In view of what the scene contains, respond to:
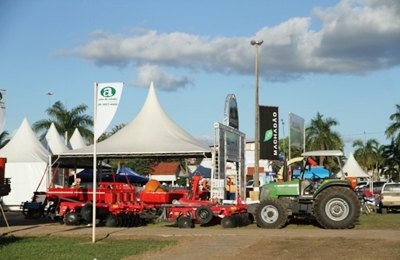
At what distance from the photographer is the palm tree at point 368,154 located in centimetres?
10600

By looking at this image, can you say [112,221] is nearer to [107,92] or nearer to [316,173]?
[107,92]

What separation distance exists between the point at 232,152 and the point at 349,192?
7769 millimetres

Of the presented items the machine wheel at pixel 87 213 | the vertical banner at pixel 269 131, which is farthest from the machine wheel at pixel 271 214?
the vertical banner at pixel 269 131

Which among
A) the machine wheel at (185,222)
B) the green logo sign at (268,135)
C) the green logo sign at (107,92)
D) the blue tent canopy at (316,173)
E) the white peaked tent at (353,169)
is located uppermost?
the green logo sign at (268,135)

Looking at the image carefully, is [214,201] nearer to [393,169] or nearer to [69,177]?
[69,177]

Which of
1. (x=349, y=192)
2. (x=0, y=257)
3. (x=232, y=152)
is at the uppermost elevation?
(x=232, y=152)

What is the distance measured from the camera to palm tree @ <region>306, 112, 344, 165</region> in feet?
230

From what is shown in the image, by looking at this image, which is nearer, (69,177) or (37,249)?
(37,249)

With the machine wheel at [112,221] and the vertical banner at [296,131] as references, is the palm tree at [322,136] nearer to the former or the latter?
the vertical banner at [296,131]

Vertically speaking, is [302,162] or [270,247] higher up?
[302,162]

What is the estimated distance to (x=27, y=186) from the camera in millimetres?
34906

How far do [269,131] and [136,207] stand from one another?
14.3 m

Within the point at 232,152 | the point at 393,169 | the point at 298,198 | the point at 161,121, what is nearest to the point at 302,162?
the point at 298,198

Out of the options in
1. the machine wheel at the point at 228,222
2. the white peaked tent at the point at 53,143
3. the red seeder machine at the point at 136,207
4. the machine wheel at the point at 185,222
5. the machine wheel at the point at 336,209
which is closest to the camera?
the machine wheel at the point at 336,209
